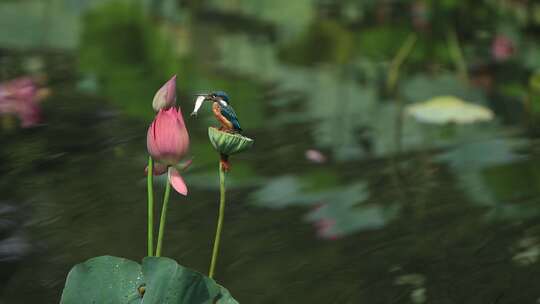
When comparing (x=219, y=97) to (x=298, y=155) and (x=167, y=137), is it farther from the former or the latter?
(x=298, y=155)

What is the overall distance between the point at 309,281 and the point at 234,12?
250 centimetres

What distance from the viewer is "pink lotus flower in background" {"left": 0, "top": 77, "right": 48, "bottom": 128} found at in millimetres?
2045

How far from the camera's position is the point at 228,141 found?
0.79 m

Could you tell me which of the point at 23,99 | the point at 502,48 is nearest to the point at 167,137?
the point at 23,99

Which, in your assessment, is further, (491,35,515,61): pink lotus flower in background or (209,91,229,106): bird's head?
(491,35,515,61): pink lotus flower in background

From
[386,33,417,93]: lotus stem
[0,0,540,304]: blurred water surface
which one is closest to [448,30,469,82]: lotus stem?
[0,0,540,304]: blurred water surface

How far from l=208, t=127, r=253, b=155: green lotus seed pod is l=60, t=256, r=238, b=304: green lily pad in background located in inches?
4.0

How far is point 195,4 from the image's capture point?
377 cm

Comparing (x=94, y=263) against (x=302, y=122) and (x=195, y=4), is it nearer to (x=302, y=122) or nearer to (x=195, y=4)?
(x=302, y=122)

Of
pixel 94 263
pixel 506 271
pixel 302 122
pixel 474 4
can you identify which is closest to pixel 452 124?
pixel 302 122

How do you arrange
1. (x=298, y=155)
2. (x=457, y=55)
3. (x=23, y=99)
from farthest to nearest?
(x=457, y=55) < (x=23, y=99) < (x=298, y=155)

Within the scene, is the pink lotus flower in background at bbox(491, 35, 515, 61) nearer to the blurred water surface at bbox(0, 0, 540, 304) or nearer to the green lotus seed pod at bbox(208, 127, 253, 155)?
the blurred water surface at bbox(0, 0, 540, 304)

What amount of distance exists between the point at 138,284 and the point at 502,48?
2409 mm

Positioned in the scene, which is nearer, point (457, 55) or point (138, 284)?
point (138, 284)
